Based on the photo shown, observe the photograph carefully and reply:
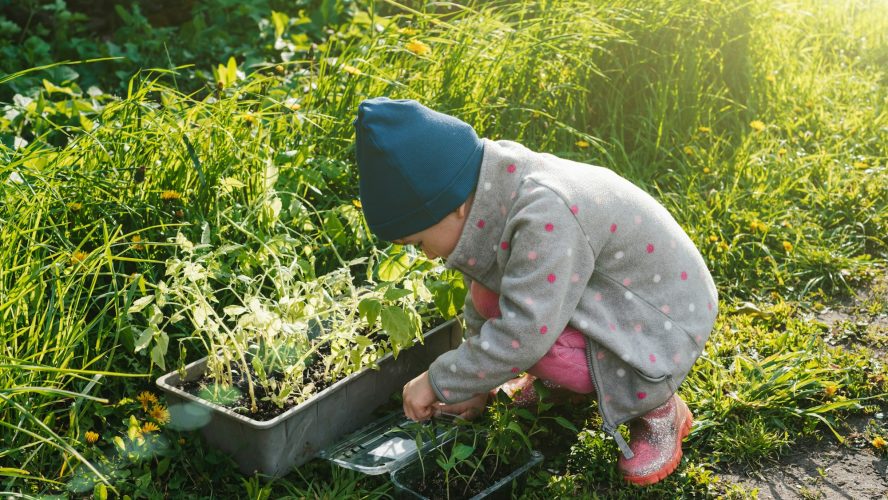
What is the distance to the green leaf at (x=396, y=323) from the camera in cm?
224

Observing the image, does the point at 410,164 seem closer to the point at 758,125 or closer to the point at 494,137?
the point at 494,137

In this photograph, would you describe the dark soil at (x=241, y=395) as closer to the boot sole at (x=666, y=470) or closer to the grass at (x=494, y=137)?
the grass at (x=494, y=137)

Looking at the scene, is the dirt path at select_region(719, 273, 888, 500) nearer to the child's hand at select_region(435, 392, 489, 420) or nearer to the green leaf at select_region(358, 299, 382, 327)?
the child's hand at select_region(435, 392, 489, 420)

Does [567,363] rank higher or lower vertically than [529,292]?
lower

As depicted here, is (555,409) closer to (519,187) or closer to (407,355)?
(407,355)

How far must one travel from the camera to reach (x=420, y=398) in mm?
2221

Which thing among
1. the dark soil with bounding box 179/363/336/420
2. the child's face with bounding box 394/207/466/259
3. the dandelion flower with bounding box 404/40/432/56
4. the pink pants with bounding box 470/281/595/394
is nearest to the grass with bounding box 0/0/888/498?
the dandelion flower with bounding box 404/40/432/56

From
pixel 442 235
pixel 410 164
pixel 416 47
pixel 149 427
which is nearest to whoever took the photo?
pixel 410 164

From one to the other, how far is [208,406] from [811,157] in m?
2.71

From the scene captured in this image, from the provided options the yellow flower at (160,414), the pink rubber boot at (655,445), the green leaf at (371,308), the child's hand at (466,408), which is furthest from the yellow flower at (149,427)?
the pink rubber boot at (655,445)

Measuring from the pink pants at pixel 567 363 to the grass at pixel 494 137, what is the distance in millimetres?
223

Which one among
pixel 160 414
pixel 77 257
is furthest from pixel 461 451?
pixel 77 257

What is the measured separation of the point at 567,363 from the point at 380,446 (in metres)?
0.52

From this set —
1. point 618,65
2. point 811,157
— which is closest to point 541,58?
point 618,65
